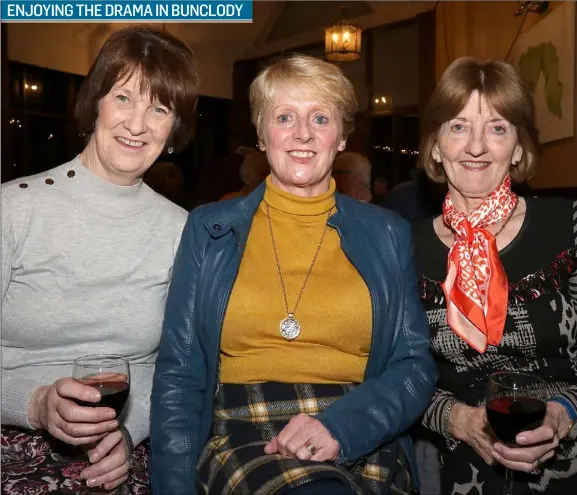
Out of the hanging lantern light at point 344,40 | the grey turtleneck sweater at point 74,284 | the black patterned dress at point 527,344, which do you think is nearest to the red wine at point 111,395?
the grey turtleneck sweater at point 74,284

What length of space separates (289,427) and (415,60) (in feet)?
27.5

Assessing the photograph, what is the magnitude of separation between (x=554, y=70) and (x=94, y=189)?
401cm

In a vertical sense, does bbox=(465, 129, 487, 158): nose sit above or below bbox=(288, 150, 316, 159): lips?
above

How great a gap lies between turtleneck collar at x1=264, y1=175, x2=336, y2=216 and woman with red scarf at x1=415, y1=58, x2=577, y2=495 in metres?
0.40

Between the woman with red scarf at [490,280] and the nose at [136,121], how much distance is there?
0.98 metres

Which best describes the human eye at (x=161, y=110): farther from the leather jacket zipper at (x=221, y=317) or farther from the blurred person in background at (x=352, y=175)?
the blurred person in background at (x=352, y=175)

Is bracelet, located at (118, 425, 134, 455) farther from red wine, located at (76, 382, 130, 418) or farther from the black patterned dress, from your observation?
the black patterned dress

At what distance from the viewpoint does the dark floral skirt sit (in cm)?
170

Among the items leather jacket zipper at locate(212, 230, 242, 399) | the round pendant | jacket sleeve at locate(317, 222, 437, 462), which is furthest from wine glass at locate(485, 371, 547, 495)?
leather jacket zipper at locate(212, 230, 242, 399)

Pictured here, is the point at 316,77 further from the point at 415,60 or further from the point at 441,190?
the point at 415,60

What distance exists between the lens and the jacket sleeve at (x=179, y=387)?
176 cm

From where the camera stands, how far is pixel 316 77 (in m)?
2.03

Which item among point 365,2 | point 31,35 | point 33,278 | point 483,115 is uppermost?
point 365,2

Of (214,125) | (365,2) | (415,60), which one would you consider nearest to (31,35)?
(214,125)
